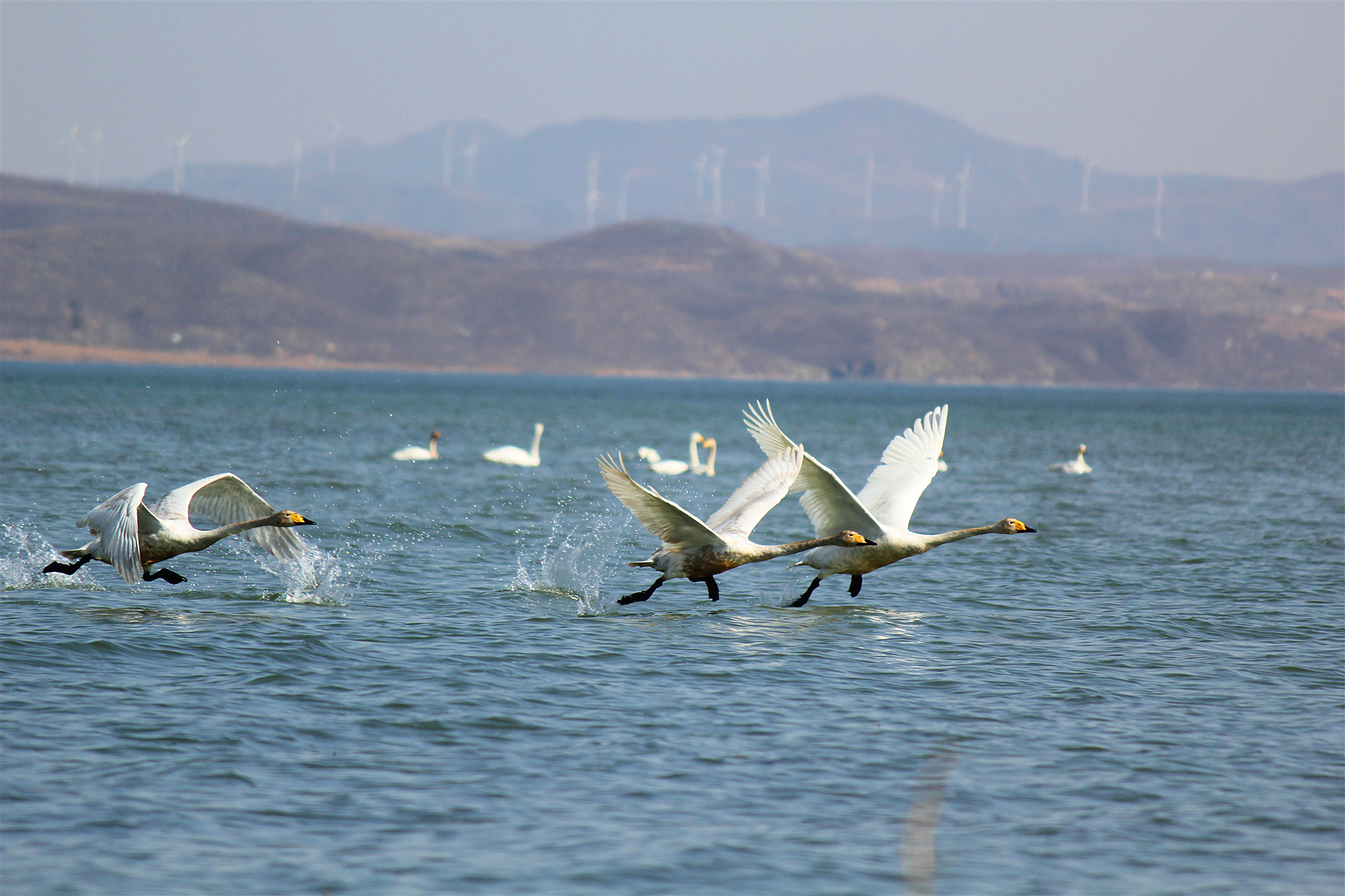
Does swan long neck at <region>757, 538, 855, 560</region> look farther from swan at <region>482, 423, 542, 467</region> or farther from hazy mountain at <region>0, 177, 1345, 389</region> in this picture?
hazy mountain at <region>0, 177, 1345, 389</region>

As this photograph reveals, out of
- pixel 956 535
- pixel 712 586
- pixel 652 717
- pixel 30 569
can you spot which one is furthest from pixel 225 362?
pixel 652 717

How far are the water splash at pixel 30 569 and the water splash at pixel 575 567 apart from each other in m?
4.87

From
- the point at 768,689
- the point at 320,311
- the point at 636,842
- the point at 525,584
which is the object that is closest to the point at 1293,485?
the point at 525,584

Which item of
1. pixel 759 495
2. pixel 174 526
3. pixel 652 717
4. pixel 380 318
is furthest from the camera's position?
pixel 380 318

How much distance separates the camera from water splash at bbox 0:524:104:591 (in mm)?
15492

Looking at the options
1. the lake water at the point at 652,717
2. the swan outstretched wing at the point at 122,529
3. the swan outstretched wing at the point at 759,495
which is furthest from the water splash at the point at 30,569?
the swan outstretched wing at the point at 759,495

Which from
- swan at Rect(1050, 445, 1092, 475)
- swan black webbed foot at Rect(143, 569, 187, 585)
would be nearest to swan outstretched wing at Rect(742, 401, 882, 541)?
swan black webbed foot at Rect(143, 569, 187, 585)

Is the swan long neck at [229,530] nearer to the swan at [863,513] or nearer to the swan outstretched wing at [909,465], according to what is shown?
the swan at [863,513]

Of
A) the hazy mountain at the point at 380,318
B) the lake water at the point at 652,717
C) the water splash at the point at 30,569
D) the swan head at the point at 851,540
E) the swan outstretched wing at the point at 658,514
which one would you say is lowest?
the lake water at the point at 652,717

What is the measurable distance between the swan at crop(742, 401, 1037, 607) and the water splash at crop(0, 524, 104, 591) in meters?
7.54

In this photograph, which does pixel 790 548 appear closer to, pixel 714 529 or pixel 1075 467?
pixel 714 529

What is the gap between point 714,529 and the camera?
14.1m

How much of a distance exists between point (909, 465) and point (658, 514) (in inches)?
155

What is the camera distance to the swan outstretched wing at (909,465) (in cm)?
1562
